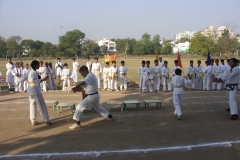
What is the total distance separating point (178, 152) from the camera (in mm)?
5918

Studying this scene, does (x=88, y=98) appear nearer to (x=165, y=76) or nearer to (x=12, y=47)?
(x=165, y=76)

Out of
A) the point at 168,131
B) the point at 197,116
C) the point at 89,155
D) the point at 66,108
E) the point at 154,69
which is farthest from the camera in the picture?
the point at 154,69

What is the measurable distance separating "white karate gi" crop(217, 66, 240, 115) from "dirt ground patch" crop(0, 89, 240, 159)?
49cm

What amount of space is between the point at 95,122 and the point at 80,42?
80.2 metres

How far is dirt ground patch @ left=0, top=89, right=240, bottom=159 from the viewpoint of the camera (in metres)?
5.91

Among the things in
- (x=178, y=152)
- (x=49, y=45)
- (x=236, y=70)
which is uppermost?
(x=49, y=45)

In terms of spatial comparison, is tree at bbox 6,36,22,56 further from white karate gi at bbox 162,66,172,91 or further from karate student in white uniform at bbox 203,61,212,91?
karate student in white uniform at bbox 203,61,212,91

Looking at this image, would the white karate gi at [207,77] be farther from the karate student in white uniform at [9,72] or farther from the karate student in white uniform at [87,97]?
the karate student in white uniform at [9,72]

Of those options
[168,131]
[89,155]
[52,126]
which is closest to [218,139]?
[168,131]

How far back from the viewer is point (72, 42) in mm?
81812

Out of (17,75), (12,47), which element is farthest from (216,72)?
(12,47)

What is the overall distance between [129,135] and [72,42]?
77372 millimetres

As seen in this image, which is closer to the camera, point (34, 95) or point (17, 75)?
point (34, 95)

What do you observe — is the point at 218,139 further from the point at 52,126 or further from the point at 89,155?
the point at 52,126
